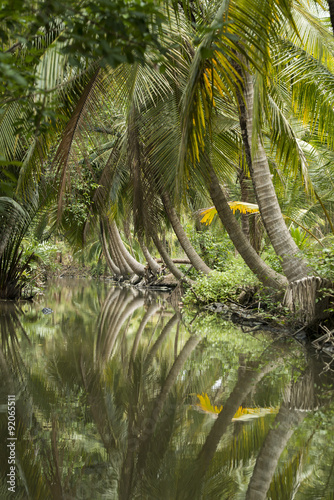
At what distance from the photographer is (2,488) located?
2.26m

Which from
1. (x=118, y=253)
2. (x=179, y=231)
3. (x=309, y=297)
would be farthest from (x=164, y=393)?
(x=118, y=253)

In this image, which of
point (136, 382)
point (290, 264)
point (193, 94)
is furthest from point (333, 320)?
point (193, 94)

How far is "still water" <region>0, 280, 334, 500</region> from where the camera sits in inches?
95.0

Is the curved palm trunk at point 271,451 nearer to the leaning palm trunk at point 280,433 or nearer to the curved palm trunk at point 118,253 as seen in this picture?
the leaning palm trunk at point 280,433


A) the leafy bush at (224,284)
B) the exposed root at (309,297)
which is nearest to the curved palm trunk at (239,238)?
the leafy bush at (224,284)

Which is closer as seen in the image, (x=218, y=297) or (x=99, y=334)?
(x=99, y=334)

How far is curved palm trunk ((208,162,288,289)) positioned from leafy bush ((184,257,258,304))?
1.26 metres

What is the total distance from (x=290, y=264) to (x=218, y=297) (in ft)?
14.9

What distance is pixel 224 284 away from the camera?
11.3 m

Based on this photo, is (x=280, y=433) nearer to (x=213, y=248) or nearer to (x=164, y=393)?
(x=164, y=393)

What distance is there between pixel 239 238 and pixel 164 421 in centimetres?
541

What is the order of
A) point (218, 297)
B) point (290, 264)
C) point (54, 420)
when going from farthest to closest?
point (218, 297) → point (290, 264) → point (54, 420)

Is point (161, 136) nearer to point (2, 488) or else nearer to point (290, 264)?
point (290, 264)

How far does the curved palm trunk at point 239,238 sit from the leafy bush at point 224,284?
126 cm
